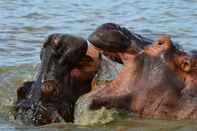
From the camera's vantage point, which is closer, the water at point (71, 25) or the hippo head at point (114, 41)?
the hippo head at point (114, 41)

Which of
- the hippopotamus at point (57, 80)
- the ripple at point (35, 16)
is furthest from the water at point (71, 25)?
the hippopotamus at point (57, 80)

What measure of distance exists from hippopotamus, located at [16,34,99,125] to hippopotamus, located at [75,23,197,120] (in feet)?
0.46

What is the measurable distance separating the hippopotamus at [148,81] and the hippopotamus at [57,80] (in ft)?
0.46

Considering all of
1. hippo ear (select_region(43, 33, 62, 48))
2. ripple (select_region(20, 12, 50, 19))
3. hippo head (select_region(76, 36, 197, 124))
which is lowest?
ripple (select_region(20, 12, 50, 19))

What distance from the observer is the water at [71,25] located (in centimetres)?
566

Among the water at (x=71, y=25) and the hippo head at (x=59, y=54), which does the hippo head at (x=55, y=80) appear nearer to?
the hippo head at (x=59, y=54)

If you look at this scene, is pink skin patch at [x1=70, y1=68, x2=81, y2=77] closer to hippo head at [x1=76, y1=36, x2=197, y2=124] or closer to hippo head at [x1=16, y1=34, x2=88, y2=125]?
hippo head at [x1=16, y1=34, x2=88, y2=125]

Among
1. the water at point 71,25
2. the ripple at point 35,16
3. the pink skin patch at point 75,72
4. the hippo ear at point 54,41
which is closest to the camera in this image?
the hippo ear at point 54,41

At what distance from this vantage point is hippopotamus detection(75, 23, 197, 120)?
5.19 m

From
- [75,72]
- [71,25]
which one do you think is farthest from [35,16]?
[75,72]

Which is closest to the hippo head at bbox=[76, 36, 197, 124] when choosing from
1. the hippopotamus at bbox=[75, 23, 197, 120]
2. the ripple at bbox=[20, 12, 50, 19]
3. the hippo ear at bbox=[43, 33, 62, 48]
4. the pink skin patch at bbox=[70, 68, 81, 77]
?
the hippopotamus at bbox=[75, 23, 197, 120]

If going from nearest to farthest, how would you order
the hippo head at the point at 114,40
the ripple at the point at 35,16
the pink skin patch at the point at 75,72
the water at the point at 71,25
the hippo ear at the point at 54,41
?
the hippo head at the point at 114,40 → the hippo ear at the point at 54,41 → the pink skin patch at the point at 75,72 → the water at the point at 71,25 → the ripple at the point at 35,16

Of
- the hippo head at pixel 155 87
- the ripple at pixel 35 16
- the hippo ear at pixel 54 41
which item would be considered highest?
the hippo ear at pixel 54 41

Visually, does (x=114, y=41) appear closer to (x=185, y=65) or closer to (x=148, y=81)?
(x=148, y=81)
